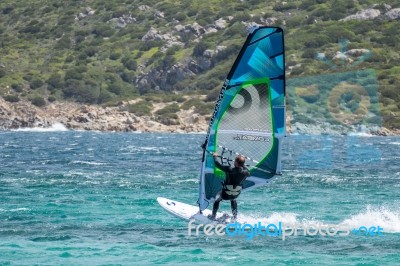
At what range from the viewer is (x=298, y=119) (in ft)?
308

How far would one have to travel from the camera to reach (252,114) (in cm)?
1988

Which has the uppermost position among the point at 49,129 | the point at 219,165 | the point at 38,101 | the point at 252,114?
the point at 252,114

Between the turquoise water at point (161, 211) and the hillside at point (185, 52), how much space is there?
50.3m

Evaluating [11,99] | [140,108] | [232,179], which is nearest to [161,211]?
[232,179]

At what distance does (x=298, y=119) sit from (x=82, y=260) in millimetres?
77591

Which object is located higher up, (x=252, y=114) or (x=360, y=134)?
(x=252, y=114)

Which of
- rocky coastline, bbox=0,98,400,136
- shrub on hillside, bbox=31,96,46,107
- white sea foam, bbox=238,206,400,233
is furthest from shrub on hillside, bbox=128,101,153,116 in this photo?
white sea foam, bbox=238,206,400,233

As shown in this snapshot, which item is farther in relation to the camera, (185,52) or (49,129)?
(185,52)

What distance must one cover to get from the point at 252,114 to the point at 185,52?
105322 mm

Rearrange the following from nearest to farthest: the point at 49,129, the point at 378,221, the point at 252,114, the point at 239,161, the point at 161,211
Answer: the point at 239,161 < the point at 252,114 < the point at 378,221 < the point at 161,211 < the point at 49,129

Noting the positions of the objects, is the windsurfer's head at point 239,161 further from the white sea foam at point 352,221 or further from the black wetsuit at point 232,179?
the white sea foam at point 352,221

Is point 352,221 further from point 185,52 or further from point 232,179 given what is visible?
point 185,52

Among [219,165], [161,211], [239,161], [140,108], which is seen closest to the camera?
[219,165]

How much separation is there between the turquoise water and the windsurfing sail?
6.71 feet
